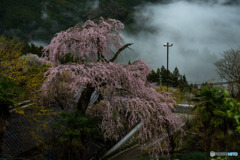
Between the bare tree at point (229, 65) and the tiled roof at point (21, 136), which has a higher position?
the bare tree at point (229, 65)

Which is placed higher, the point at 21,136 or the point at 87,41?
the point at 87,41

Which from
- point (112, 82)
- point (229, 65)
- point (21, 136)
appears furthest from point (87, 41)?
point (229, 65)

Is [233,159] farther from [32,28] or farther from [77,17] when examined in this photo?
[77,17]

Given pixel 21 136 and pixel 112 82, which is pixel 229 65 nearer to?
pixel 112 82

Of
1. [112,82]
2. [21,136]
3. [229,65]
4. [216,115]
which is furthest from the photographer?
[229,65]

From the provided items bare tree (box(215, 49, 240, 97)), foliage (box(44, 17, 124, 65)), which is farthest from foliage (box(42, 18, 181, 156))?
bare tree (box(215, 49, 240, 97))

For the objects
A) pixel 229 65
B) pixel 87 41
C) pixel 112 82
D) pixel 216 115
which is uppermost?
pixel 229 65

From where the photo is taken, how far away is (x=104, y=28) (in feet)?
29.8

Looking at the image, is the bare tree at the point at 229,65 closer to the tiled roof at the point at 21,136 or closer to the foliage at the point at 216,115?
the foliage at the point at 216,115

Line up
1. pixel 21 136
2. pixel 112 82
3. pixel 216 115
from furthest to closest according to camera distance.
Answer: pixel 21 136
pixel 216 115
pixel 112 82

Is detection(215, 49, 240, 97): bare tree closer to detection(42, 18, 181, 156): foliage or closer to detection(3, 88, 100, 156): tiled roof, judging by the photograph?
detection(42, 18, 181, 156): foliage

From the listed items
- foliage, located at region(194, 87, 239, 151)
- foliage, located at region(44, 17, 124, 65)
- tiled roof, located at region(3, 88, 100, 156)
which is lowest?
tiled roof, located at region(3, 88, 100, 156)

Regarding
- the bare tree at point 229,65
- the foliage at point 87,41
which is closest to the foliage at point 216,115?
the foliage at point 87,41

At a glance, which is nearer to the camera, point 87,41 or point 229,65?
point 87,41
